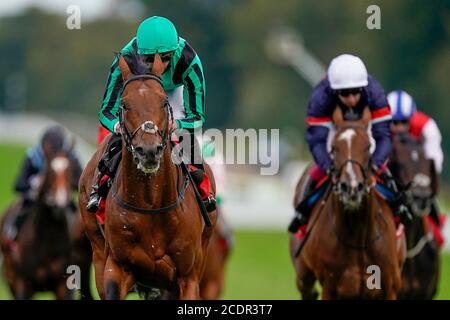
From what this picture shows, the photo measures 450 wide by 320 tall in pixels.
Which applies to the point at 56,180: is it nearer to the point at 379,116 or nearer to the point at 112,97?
the point at 379,116

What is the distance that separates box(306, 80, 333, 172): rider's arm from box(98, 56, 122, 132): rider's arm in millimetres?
2306

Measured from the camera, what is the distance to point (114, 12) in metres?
90.0

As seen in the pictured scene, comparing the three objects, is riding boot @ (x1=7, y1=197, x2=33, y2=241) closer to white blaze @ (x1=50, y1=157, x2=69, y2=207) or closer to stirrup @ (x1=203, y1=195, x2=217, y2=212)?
white blaze @ (x1=50, y1=157, x2=69, y2=207)

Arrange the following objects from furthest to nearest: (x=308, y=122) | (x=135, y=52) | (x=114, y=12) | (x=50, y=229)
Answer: (x=114, y=12)
(x=50, y=229)
(x=308, y=122)
(x=135, y=52)

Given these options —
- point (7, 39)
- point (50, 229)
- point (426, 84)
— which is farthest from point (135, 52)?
point (7, 39)

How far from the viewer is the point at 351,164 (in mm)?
9234

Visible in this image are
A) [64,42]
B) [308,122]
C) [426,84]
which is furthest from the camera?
[64,42]

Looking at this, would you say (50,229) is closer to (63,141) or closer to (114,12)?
(63,141)

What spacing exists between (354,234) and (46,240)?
4.08m

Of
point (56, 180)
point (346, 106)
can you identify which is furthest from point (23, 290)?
point (346, 106)

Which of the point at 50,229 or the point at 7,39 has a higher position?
the point at 7,39

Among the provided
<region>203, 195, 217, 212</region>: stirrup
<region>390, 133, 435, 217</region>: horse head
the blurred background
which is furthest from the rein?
the blurred background
